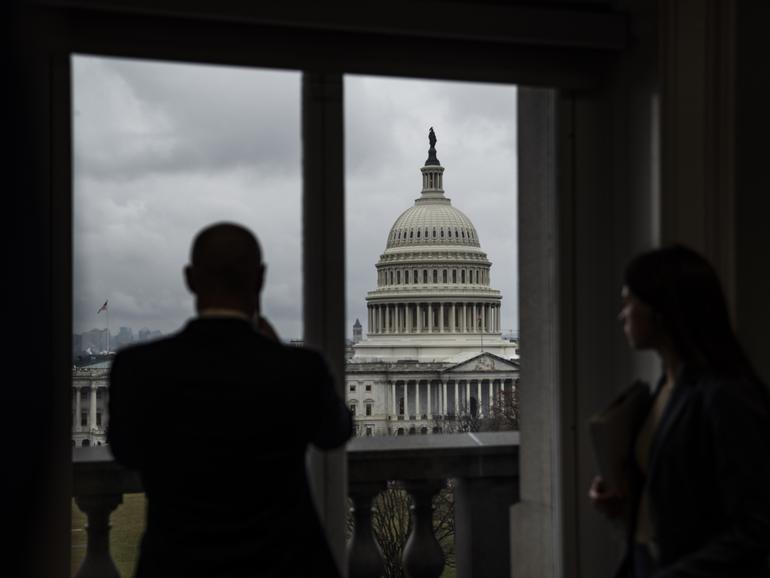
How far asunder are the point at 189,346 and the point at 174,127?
122cm

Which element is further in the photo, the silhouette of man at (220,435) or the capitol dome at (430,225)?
the capitol dome at (430,225)

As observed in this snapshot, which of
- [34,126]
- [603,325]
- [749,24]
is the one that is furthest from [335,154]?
[749,24]

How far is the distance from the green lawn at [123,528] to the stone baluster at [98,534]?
0.03m

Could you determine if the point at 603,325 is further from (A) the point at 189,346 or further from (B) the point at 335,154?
(A) the point at 189,346

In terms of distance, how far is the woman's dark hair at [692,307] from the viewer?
191 cm

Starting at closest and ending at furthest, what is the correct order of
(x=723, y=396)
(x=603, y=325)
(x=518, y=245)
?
(x=723, y=396) → (x=603, y=325) → (x=518, y=245)

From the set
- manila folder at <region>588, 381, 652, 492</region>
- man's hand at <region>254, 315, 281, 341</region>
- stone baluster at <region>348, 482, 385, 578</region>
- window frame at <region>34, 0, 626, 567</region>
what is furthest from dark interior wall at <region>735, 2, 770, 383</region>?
man's hand at <region>254, 315, 281, 341</region>

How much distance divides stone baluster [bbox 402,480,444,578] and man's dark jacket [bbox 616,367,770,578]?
59.9 inches

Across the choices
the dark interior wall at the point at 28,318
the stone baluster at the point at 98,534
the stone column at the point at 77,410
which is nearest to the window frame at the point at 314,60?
the dark interior wall at the point at 28,318

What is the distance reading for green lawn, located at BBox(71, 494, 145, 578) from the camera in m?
3.02

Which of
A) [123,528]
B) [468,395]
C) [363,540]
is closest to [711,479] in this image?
[363,540]

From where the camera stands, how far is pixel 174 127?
2.85m

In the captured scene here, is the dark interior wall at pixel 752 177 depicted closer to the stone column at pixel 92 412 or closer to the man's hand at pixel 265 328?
the man's hand at pixel 265 328

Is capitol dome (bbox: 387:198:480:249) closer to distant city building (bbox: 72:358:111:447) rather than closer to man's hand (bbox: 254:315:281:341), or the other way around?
distant city building (bbox: 72:358:111:447)
